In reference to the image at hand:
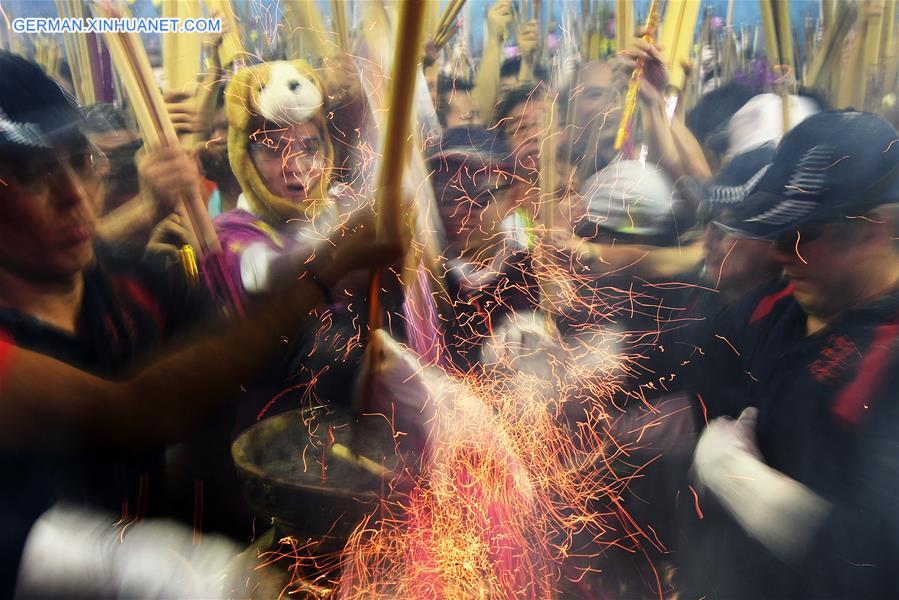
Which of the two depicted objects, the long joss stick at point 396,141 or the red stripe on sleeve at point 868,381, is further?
the red stripe on sleeve at point 868,381

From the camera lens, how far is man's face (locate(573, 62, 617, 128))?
4.03ft

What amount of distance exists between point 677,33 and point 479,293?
63 cm

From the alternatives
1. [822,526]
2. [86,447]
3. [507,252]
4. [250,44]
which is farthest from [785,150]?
[86,447]

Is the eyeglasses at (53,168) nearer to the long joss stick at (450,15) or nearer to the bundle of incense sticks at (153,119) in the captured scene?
the bundle of incense sticks at (153,119)

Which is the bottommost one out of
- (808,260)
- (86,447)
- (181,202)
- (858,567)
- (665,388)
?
(858,567)

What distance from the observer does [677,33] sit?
1232 millimetres

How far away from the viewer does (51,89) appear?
123 cm

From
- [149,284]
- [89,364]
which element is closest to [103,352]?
[89,364]

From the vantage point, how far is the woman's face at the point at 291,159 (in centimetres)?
122

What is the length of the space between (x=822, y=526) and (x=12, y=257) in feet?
5.60

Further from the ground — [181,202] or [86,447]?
[181,202]

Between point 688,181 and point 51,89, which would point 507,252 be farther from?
point 51,89

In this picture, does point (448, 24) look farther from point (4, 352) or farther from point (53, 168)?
point (4, 352)

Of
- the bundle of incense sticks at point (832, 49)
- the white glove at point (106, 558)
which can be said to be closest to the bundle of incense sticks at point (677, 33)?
the bundle of incense sticks at point (832, 49)
